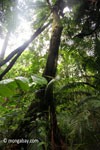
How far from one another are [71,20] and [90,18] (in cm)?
39

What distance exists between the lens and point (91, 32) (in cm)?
192

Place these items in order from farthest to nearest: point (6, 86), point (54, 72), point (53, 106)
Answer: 1. point (54, 72)
2. point (53, 106)
3. point (6, 86)

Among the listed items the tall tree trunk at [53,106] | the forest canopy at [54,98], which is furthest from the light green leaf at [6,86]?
the tall tree trunk at [53,106]

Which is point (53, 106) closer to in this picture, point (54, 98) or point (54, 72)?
point (54, 98)

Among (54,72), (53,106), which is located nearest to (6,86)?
(53,106)

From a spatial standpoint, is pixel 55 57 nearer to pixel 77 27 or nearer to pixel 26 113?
pixel 77 27

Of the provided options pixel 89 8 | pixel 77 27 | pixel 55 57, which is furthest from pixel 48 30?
pixel 55 57

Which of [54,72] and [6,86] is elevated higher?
[54,72]

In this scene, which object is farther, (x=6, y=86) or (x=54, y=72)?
(x=54, y=72)

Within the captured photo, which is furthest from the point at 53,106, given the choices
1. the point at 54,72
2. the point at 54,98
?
the point at 54,72

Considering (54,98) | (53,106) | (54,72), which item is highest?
(54,72)

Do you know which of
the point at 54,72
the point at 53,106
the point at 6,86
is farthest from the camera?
the point at 54,72

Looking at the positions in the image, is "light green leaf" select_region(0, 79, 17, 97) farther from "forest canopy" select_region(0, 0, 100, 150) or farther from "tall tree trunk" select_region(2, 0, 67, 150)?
"tall tree trunk" select_region(2, 0, 67, 150)

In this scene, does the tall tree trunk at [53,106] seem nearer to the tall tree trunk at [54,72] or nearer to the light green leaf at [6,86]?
the tall tree trunk at [54,72]
